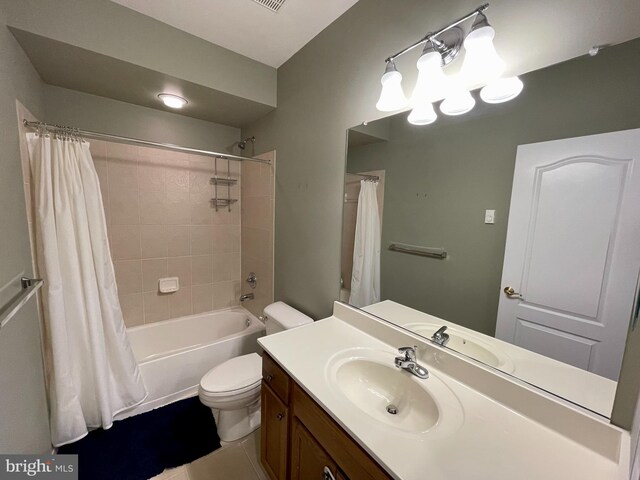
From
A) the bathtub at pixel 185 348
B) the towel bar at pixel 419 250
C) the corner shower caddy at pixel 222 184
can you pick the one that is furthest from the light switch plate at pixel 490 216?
the corner shower caddy at pixel 222 184

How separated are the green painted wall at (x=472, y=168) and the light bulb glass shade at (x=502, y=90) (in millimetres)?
21

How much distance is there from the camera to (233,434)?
1.59 metres

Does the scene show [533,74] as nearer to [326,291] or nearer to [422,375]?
[422,375]

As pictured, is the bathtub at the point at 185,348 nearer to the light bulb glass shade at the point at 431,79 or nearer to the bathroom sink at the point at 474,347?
the bathroom sink at the point at 474,347

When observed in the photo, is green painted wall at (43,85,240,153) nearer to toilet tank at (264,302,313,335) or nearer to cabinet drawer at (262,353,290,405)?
toilet tank at (264,302,313,335)

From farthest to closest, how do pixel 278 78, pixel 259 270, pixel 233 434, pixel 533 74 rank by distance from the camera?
pixel 259 270 → pixel 278 78 → pixel 233 434 → pixel 533 74

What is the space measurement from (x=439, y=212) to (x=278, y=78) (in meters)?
1.68

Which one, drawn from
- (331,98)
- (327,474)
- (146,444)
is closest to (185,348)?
(146,444)

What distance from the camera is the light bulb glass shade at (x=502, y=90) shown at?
837 mm

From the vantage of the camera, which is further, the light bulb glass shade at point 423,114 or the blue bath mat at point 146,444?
the blue bath mat at point 146,444

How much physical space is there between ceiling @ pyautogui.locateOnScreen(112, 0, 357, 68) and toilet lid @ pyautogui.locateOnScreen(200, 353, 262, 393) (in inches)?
84.5

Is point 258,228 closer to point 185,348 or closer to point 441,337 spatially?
point 185,348

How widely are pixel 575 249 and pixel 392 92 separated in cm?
→ 89

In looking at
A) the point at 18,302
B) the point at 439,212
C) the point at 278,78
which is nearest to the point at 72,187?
the point at 18,302
